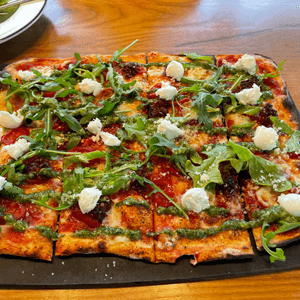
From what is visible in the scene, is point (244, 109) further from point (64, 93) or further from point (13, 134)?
point (13, 134)

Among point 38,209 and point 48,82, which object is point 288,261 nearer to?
point 38,209

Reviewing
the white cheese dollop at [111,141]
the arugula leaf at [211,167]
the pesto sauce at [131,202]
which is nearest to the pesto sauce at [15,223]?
the pesto sauce at [131,202]

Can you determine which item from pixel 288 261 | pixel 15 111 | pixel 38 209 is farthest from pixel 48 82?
pixel 288 261

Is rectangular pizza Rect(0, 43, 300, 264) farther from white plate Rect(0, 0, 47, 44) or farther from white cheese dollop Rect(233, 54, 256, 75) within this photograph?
white plate Rect(0, 0, 47, 44)

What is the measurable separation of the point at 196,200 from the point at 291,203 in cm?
67

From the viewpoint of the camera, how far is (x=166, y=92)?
2.67 m

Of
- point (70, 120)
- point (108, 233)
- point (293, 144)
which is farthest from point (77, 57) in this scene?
point (293, 144)

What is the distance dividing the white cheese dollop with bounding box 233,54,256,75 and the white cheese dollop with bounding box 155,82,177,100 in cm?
79

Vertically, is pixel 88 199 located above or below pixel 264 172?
above

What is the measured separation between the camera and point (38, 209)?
2.16 meters

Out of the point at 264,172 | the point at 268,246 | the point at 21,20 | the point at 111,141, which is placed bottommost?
the point at 268,246

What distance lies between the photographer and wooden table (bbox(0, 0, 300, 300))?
3736 mm

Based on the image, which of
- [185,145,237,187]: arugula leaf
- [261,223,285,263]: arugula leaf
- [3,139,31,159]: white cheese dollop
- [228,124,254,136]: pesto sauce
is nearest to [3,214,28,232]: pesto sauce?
[3,139,31,159]: white cheese dollop

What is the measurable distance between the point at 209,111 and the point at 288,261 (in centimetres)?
134
